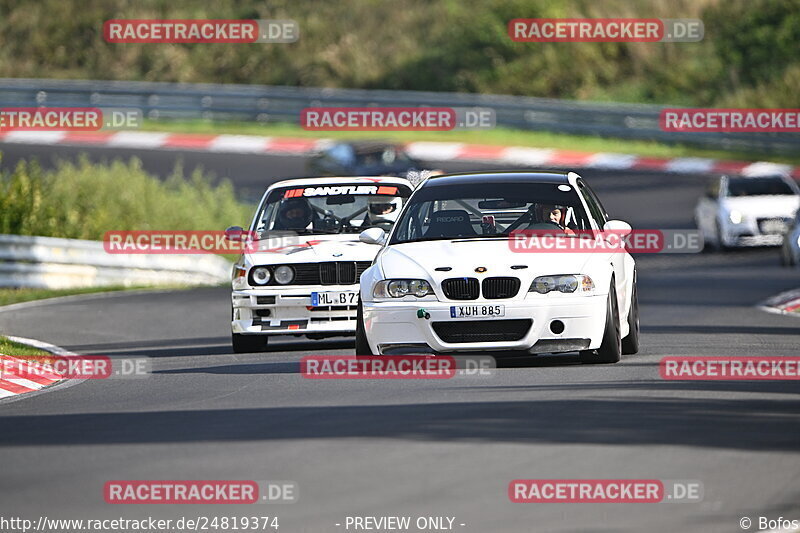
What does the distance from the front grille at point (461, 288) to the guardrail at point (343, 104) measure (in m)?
25.8

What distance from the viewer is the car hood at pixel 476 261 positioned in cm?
1178

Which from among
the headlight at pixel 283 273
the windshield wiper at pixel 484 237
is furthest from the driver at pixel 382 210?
the windshield wiper at pixel 484 237

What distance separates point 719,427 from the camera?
8.94 metres

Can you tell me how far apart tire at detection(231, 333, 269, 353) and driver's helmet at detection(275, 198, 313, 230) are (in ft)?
3.83

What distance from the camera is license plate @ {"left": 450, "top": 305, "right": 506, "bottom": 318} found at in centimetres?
1169

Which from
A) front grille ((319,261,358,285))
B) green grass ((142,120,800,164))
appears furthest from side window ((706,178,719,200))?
front grille ((319,261,358,285))

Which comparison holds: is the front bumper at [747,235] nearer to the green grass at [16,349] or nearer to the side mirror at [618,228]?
the green grass at [16,349]

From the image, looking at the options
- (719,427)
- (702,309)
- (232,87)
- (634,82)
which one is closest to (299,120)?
(232,87)

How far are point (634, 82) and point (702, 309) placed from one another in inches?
1074

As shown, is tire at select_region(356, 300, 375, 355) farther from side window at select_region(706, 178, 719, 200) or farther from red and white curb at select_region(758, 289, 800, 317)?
side window at select_region(706, 178, 719, 200)

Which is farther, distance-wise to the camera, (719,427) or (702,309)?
(702,309)

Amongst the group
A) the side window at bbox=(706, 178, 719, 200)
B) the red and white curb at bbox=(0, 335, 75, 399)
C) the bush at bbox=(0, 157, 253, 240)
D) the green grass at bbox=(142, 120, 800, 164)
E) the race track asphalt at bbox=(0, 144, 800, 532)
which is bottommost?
the race track asphalt at bbox=(0, 144, 800, 532)

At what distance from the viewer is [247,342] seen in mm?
14758

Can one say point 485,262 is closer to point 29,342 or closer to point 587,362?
point 587,362
